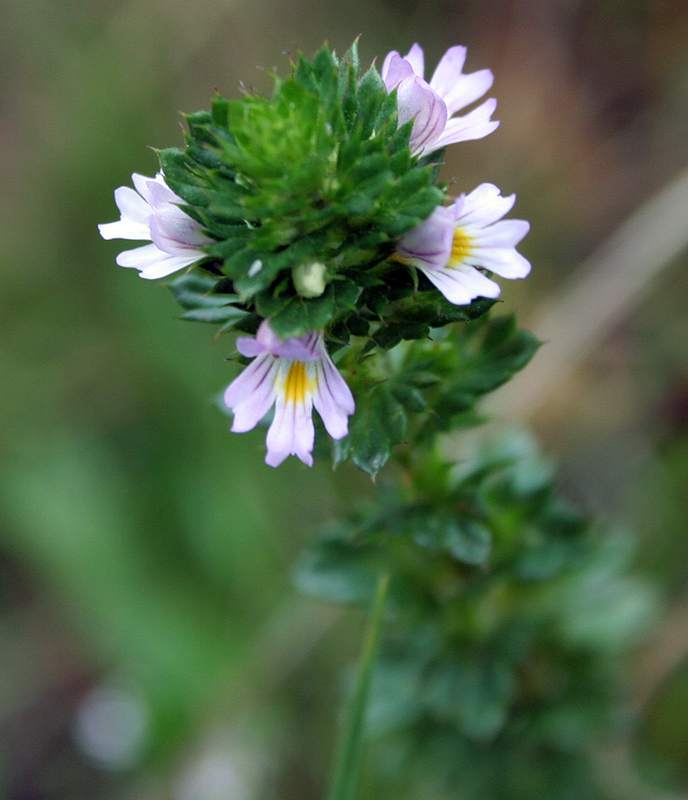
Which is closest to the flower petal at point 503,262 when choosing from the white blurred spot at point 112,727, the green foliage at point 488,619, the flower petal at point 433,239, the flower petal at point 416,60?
the flower petal at point 433,239

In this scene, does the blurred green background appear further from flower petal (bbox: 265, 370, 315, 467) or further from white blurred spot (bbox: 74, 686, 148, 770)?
flower petal (bbox: 265, 370, 315, 467)

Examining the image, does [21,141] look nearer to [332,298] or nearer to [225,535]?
[225,535]

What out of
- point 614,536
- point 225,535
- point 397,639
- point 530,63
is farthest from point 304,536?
point 530,63

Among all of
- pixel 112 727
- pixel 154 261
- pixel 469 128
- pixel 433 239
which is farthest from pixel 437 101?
pixel 112 727

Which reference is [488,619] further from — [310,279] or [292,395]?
[310,279]

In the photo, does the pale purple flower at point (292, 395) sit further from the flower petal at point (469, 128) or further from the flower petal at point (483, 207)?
the flower petal at point (469, 128)

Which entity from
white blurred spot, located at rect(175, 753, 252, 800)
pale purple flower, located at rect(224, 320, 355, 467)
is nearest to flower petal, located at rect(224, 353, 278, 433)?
pale purple flower, located at rect(224, 320, 355, 467)
